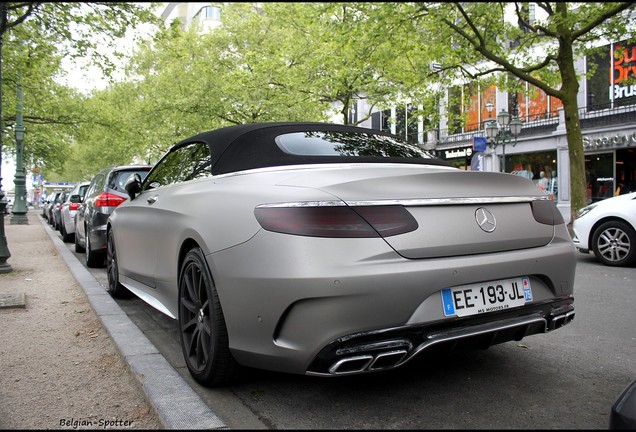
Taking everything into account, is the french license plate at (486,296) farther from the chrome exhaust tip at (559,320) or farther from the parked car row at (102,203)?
the parked car row at (102,203)

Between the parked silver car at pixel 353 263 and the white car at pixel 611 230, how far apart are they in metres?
5.61

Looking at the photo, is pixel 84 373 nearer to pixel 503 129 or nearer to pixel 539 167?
pixel 503 129

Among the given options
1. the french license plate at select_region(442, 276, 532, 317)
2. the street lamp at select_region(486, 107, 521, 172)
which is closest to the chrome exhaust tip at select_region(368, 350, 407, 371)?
the french license plate at select_region(442, 276, 532, 317)

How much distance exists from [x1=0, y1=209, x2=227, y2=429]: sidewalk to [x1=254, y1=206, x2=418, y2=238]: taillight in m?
0.96

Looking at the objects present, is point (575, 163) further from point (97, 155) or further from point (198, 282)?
point (97, 155)

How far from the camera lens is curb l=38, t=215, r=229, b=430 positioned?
2416mm

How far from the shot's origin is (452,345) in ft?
8.05

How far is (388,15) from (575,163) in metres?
6.36

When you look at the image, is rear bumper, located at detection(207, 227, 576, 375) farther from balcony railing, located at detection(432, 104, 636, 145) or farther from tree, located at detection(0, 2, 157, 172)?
balcony railing, located at detection(432, 104, 636, 145)

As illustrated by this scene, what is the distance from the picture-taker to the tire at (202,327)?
9.11 feet

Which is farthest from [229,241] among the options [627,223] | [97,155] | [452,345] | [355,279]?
[97,155]

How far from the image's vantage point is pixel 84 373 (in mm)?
3328

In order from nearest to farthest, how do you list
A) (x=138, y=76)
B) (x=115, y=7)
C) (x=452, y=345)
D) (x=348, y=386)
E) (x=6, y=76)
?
(x=452, y=345)
(x=348, y=386)
(x=115, y=7)
(x=6, y=76)
(x=138, y=76)

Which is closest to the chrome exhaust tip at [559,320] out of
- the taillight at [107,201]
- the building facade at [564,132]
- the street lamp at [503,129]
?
the taillight at [107,201]
